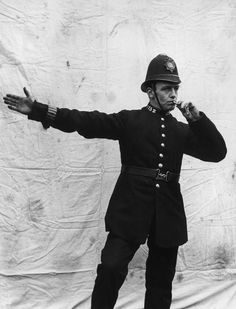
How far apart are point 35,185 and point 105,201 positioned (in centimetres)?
38

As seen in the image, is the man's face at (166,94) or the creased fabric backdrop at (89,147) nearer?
the man's face at (166,94)

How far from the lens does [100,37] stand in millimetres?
2736

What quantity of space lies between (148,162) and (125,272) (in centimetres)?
49

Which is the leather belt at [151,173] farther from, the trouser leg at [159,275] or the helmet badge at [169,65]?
the helmet badge at [169,65]

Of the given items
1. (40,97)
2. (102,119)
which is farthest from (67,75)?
(102,119)

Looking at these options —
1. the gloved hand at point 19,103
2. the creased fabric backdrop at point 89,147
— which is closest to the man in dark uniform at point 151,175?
the gloved hand at point 19,103

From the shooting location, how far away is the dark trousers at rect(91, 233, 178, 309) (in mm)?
2289

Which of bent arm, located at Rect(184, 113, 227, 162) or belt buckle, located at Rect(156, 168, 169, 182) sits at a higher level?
bent arm, located at Rect(184, 113, 227, 162)

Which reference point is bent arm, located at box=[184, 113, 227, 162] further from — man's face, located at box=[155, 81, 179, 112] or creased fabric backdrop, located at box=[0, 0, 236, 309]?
creased fabric backdrop, located at box=[0, 0, 236, 309]

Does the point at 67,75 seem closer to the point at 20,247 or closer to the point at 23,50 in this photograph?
the point at 23,50

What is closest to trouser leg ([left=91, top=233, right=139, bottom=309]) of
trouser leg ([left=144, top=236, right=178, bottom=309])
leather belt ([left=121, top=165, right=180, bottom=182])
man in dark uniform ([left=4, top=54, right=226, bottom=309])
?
man in dark uniform ([left=4, top=54, right=226, bottom=309])

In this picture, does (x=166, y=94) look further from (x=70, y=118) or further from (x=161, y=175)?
(x=70, y=118)

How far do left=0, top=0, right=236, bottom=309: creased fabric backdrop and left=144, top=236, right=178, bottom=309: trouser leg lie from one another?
40 cm

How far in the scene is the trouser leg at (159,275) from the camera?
248 cm
